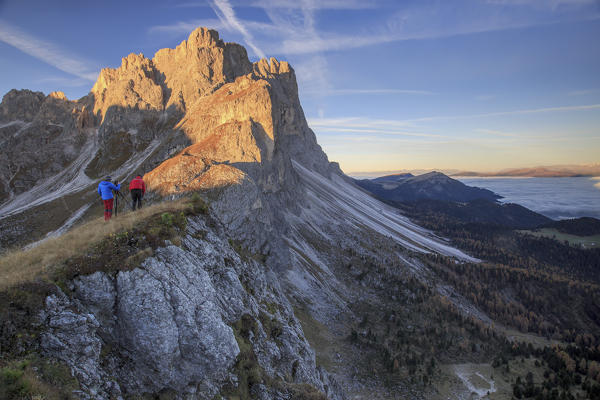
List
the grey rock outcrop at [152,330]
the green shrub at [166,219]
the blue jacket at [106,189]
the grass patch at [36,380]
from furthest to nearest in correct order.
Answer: the blue jacket at [106,189] < the green shrub at [166,219] < the grey rock outcrop at [152,330] < the grass patch at [36,380]

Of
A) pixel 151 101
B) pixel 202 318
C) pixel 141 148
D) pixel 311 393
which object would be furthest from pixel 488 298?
pixel 151 101

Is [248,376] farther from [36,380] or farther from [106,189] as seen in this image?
[106,189]

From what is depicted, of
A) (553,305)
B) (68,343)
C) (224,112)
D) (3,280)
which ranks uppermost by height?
(224,112)

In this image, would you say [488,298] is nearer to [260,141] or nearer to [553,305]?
[553,305]

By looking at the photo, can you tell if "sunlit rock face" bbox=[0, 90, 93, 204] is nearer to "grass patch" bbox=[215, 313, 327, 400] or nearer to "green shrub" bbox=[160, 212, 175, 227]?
"green shrub" bbox=[160, 212, 175, 227]

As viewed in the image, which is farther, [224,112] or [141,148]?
[141,148]

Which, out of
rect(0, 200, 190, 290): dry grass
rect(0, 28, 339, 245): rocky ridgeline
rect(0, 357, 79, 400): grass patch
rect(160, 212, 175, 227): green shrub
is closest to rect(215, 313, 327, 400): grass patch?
rect(0, 357, 79, 400): grass patch

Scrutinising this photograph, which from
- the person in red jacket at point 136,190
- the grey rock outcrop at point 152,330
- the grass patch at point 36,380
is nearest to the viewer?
the grass patch at point 36,380

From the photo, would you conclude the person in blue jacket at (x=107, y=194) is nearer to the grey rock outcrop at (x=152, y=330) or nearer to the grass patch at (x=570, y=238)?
the grey rock outcrop at (x=152, y=330)

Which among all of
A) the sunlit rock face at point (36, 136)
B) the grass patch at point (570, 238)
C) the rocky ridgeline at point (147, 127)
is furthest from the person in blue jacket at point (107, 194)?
the grass patch at point (570, 238)

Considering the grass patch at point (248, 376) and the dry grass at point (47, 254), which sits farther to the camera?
the grass patch at point (248, 376)

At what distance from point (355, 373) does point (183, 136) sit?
47.3 m

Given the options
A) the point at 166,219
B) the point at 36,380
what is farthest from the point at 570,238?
the point at 36,380

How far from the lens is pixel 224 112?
155ft
